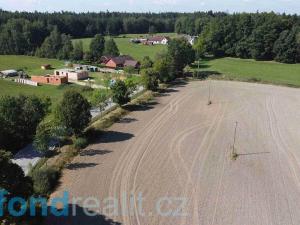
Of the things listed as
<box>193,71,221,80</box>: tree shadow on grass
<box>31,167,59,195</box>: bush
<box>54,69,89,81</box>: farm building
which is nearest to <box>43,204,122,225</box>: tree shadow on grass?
<box>31,167,59,195</box>: bush

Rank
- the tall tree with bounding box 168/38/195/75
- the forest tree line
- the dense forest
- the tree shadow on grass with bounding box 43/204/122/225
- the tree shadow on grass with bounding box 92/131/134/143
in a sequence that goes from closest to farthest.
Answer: the tree shadow on grass with bounding box 43/204/122/225
the tree shadow on grass with bounding box 92/131/134/143
the tall tree with bounding box 168/38/195/75
the forest tree line
the dense forest

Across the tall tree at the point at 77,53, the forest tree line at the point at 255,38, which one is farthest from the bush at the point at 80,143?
the tall tree at the point at 77,53

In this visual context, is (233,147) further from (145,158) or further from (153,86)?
(153,86)

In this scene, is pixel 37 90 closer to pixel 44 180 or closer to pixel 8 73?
pixel 8 73

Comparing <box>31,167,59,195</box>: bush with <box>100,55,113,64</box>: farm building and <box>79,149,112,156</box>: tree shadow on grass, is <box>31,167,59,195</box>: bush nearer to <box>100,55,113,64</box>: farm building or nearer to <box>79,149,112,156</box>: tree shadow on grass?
<box>79,149,112,156</box>: tree shadow on grass

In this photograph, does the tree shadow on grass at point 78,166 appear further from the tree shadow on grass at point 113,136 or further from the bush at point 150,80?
the bush at point 150,80

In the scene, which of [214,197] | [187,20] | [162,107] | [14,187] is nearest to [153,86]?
[162,107]
